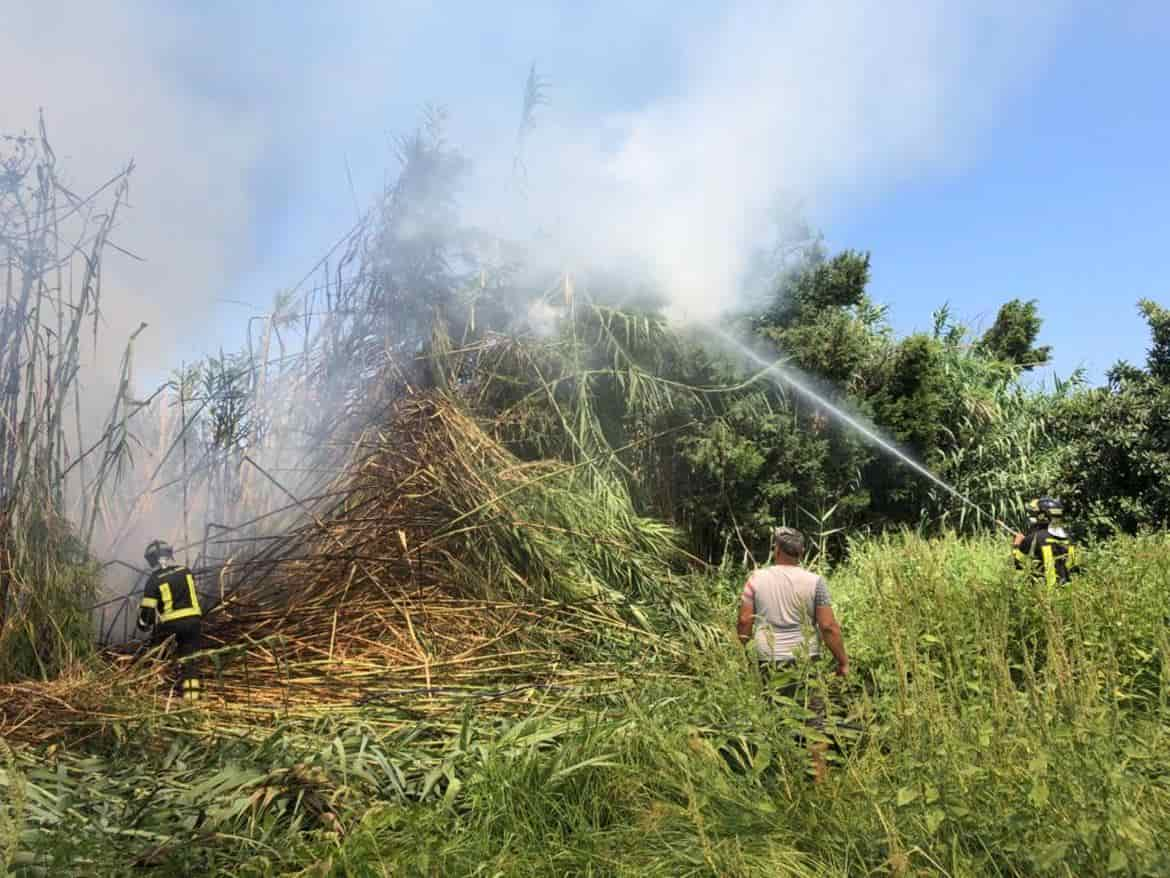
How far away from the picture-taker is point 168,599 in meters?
5.10

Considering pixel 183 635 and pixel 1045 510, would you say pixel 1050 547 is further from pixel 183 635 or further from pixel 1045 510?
pixel 183 635

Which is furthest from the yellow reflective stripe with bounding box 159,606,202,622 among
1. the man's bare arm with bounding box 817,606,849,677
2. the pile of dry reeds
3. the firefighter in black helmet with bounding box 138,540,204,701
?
the man's bare arm with bounding box 817,606,849,677

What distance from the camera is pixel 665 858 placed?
280 cm

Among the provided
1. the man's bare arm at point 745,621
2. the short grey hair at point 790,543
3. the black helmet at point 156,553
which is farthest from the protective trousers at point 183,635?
the short grey hair at point 790,543

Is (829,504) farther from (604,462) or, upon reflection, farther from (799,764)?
(799,764)

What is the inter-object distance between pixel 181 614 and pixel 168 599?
11cm

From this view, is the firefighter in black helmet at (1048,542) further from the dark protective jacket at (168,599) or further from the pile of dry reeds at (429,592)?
the dark protective jacket at (168,599)

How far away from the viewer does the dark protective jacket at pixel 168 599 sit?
5.09 m

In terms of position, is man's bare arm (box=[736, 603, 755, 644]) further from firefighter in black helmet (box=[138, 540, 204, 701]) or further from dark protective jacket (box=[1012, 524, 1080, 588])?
dark protective jacket (box=[1012, 524, 1080, 588])

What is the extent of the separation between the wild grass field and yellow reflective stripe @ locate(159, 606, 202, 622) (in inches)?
44.2

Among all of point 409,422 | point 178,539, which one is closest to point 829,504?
Answer: point 409,422

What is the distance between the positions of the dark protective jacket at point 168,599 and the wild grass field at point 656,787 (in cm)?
114

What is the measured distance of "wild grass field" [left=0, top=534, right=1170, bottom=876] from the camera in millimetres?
2453

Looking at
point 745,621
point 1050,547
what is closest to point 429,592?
point 745,621
